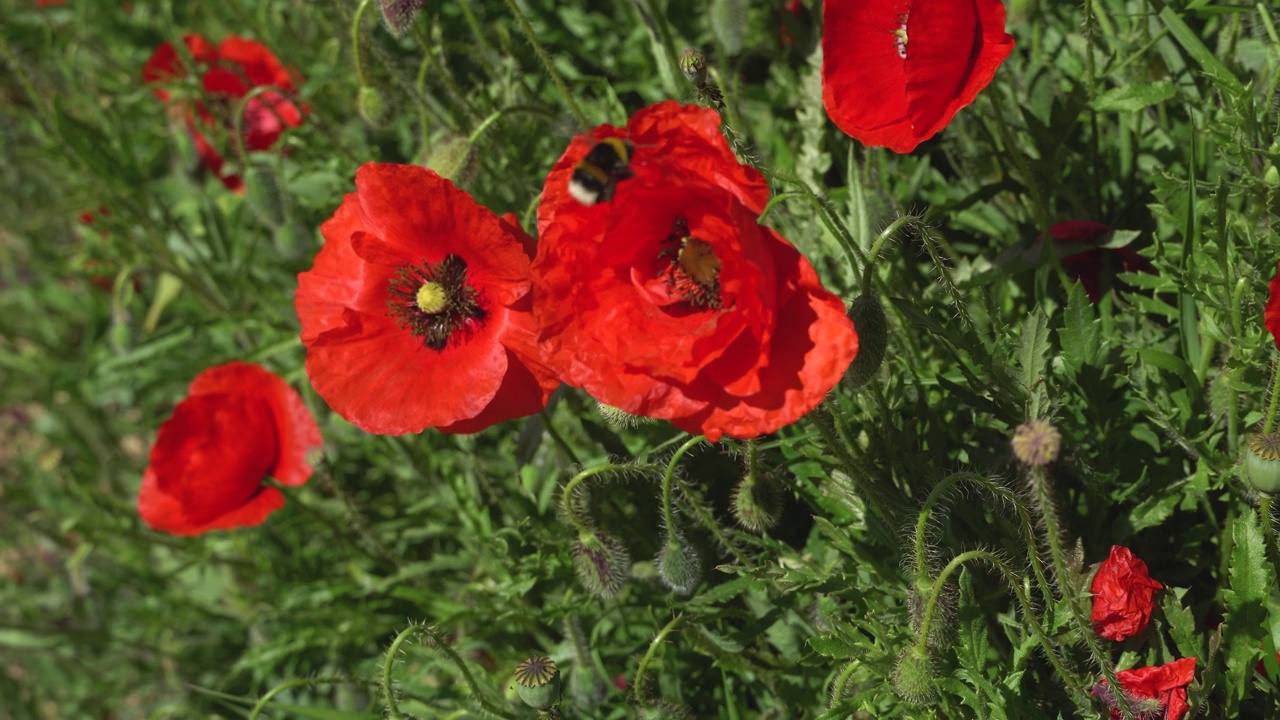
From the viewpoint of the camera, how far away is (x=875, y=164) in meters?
2.90

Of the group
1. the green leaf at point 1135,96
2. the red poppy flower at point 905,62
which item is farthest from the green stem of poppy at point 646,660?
the green leaf at point 1135,96

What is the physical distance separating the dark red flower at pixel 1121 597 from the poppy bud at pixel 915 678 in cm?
36

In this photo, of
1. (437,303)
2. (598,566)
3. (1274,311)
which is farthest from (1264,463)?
(437,303)

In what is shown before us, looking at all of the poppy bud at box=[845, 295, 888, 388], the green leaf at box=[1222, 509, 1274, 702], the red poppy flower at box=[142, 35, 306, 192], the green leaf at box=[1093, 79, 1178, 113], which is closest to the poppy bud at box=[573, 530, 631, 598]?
the poppy bud at box=[845, 295, 888, 388]

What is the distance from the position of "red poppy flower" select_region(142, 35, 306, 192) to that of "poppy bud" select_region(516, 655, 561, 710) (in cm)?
238

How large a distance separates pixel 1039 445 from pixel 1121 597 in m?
0.52

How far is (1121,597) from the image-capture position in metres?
1.94

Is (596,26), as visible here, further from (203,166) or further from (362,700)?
(362,700)

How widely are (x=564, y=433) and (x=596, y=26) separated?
148 centimetres

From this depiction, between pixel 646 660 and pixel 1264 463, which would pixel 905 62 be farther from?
pixel 646 660

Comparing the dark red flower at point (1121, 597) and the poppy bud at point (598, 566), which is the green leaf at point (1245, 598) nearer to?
the dark red flower at point (1121, 597)

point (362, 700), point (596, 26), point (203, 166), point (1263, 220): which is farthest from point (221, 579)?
point (1263, 220)

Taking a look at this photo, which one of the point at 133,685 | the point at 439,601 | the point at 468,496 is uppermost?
the point at 468,496

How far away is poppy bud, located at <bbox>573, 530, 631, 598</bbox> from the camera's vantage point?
2.28 m
